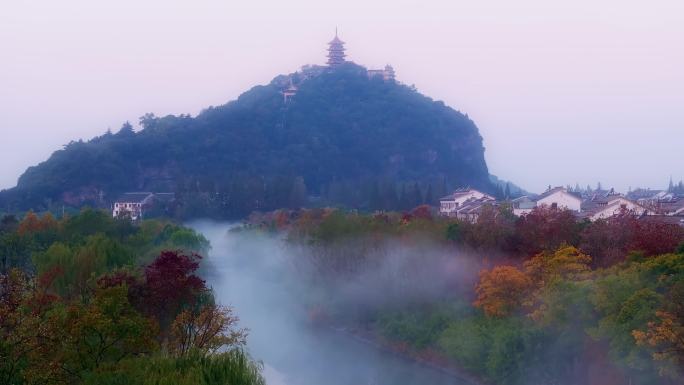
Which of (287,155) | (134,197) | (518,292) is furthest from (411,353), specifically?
(287,155)

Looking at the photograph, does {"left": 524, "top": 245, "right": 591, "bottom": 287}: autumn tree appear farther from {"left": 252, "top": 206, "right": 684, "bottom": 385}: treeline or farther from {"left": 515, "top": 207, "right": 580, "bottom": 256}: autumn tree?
{"left": 515, "top": 207, "right": 580, "bottom": 256}: autumn tree

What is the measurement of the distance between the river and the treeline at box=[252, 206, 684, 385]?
2.05 feet

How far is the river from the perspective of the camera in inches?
624

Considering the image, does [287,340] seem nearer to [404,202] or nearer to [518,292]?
[518,292]

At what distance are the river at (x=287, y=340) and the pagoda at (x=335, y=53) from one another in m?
51.0

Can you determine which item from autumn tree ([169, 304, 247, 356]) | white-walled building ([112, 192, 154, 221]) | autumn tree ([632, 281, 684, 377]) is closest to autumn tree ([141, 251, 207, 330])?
autumn tree ([169, 304, 247, 356])

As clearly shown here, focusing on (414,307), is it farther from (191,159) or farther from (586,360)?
(191,159)

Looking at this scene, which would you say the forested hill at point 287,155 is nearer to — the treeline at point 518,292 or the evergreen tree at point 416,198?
the evergreen tree at point 416,198

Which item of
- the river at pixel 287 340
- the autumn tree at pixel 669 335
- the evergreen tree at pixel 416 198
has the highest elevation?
the evergreen tree at pixel 416 198

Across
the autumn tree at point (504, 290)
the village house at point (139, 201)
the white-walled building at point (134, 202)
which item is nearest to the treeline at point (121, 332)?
the autumn tree at point (504, 290)

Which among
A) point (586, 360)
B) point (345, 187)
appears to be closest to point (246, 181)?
point (345, 187)

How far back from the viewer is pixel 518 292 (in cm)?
1509

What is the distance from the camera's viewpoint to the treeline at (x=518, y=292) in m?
11.6

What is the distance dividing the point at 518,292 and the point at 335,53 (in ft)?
221
